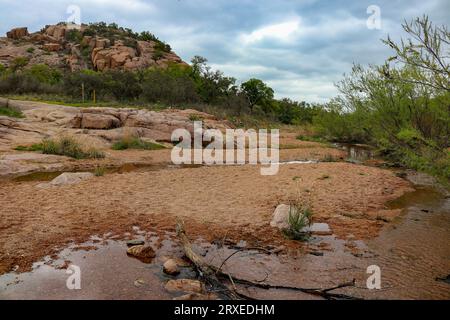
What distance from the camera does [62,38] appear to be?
64312 mm

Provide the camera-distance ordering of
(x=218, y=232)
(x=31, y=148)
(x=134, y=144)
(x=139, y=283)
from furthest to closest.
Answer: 1. (x=134, y=144)
2. (x=31, y=148)
3. (x=218, y=232)
4. (x=139, y=283)

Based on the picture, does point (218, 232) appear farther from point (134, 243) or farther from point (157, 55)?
point (157, 55)

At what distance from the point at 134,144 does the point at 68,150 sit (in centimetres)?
402

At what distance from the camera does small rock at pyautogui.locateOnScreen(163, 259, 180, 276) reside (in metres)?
4.64

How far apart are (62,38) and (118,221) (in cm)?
6806

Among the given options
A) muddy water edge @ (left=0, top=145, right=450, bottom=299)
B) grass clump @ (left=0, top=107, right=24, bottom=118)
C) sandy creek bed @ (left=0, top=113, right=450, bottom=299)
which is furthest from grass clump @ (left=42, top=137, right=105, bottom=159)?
muddy water edge @ (left=0, top=145, right=450, bottom=299)

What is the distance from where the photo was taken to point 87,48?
58.3m

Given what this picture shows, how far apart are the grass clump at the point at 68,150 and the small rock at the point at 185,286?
11738mm

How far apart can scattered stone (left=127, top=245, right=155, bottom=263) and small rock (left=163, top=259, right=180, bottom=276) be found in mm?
456

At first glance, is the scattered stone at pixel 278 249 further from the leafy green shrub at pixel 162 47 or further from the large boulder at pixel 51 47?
the large boulder at pixel 51 47

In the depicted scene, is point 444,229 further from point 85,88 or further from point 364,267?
point 85,88

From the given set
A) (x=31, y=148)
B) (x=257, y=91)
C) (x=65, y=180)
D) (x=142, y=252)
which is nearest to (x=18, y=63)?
(x=257, y=91)

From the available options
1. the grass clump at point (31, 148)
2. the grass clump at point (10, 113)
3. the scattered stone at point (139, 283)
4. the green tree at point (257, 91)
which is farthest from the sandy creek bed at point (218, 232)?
the green tree at point (257, 91)

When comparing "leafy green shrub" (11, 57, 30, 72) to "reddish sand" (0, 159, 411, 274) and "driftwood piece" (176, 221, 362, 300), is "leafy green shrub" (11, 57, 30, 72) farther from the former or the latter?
"driftwood piece" (176, 221, 362, 300)
